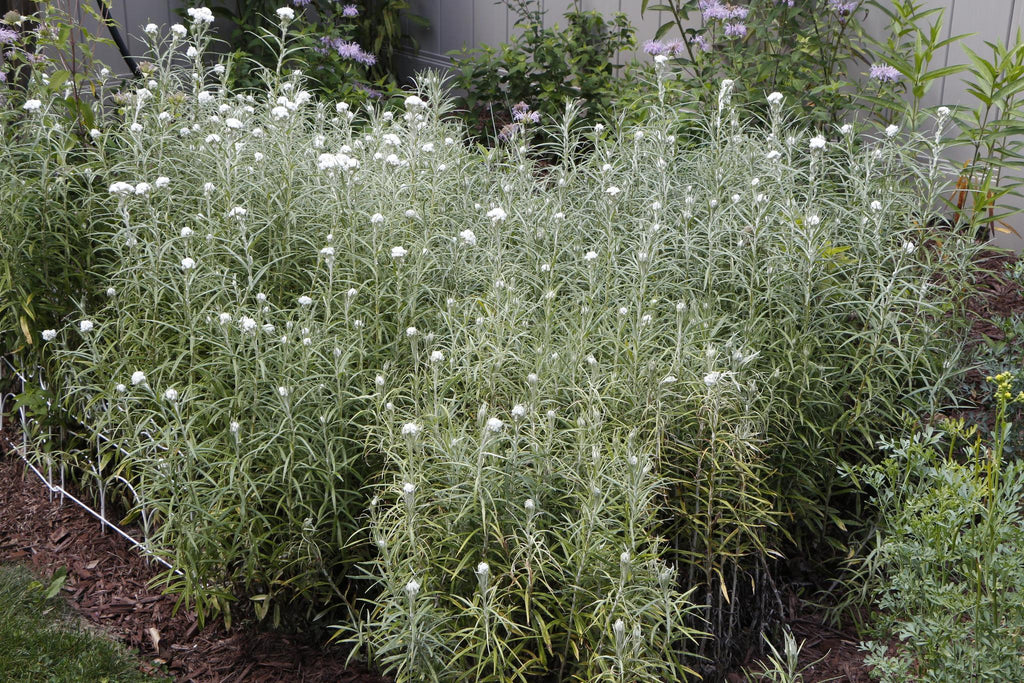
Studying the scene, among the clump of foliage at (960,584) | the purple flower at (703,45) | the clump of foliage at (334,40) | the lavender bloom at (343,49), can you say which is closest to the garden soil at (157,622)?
the clump of foliage at (960,584)

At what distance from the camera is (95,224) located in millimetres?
4199

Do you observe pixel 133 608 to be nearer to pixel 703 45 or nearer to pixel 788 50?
pixel 703 45

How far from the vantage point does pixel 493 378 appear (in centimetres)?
308

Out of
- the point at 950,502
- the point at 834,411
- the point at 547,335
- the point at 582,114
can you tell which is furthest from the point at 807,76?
the point at 950,502

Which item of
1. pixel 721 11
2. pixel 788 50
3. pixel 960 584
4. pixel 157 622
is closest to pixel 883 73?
pixel 788 50

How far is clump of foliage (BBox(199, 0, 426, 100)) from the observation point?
7.14 m

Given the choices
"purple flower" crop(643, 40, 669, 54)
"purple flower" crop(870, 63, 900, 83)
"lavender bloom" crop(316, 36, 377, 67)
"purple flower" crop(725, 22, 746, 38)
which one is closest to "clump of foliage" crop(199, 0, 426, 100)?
"lavender bloom" crop(316, 36, 377, 67)

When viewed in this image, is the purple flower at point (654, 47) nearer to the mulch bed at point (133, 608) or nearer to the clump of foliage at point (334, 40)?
the clump of foliage at point (334, 40)

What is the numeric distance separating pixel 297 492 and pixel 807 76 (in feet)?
12.7

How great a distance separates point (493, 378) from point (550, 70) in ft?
14.2

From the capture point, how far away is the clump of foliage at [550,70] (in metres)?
6.78

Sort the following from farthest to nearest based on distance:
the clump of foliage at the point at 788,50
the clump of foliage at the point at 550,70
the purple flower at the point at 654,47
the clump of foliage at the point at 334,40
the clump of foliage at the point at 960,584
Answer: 1. the clump of foliage at the point at 334,40
2. the clump of foliage at the point at 550,70
3. the purple flower at the point at 654,47
4. the clump of foliage at the point at 788,50
5. the clump of foliage at the point at 960,584

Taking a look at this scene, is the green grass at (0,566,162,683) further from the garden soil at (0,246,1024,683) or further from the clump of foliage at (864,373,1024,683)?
the clump of foliage at (864,373,1024,683)

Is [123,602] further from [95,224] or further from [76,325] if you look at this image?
[95,224]
